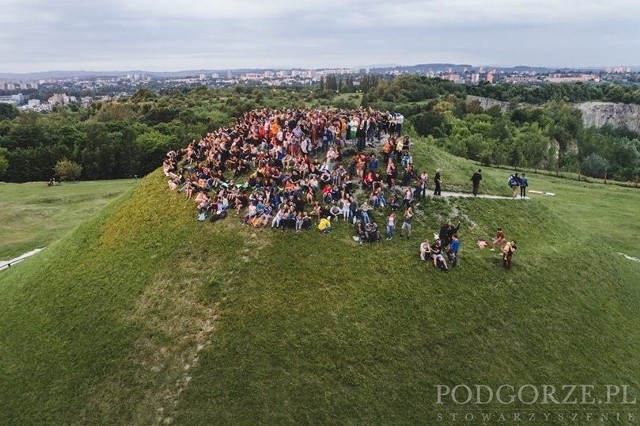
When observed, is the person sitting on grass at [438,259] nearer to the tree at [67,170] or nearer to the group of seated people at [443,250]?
the group of seated people at [443,250]

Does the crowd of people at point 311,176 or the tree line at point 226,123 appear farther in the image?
the tree line at point 226,123

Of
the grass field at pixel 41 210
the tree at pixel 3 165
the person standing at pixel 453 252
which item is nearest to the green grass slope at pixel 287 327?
the person standing at pixel 453 252

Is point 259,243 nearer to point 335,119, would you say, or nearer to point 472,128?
point 335,119

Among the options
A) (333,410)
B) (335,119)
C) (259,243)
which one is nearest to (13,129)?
(335,119)

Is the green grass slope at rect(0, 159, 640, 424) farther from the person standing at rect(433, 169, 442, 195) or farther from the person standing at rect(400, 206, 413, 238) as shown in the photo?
the person standing at rect(433, 169, 442, 195)

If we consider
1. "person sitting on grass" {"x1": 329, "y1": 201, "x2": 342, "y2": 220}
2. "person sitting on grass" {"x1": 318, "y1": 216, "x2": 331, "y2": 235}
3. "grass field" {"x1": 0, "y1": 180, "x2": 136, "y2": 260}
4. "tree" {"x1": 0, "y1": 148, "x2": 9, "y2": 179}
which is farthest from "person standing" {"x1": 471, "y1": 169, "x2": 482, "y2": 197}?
"tree" {"x1": 0, "y1": 148, "x2": 9, "y2": 179}

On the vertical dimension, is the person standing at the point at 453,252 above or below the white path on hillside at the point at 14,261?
above

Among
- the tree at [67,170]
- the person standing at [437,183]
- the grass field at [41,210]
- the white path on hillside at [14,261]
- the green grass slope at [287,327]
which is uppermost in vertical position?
the person standing at [437,183]
